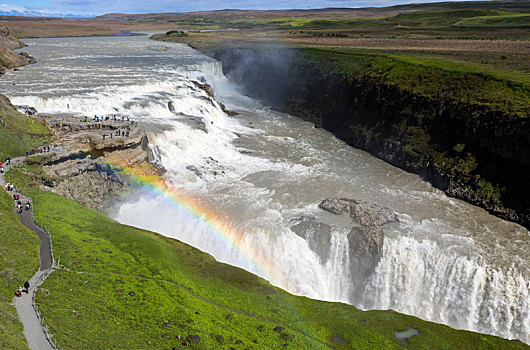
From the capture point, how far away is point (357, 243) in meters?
28.0

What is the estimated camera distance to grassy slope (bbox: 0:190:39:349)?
14.5 meters

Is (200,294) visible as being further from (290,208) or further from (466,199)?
(466,199)

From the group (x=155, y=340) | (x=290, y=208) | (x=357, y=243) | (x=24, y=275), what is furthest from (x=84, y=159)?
(x=357, y=243)

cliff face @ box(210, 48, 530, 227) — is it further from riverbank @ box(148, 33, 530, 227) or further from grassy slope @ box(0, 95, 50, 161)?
grassy slope @ box(0, 95, 50, 161)

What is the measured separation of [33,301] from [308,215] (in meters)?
19.6

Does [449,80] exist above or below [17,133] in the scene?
above

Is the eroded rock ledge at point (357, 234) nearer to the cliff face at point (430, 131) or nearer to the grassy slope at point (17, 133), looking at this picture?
the cliff face at point (430, 131)

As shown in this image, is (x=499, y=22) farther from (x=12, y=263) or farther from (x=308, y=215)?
(x=12, y=263)

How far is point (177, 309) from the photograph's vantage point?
62.9 ft

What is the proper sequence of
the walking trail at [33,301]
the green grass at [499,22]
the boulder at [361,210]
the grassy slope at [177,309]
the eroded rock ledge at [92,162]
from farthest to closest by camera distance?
the green grass at [499,22]
the eroded rock ledge at [92,162]
the boulder at [361,210]
the grassy slope at [177,309]
the walking trail at [33,301]

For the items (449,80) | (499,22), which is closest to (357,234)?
(449,80)

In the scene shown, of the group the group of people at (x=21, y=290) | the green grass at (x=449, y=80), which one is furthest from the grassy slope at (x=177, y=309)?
the green grass at (x=449, y=80)

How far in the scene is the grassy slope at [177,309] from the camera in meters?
17.1

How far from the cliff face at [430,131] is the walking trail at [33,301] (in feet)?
109
